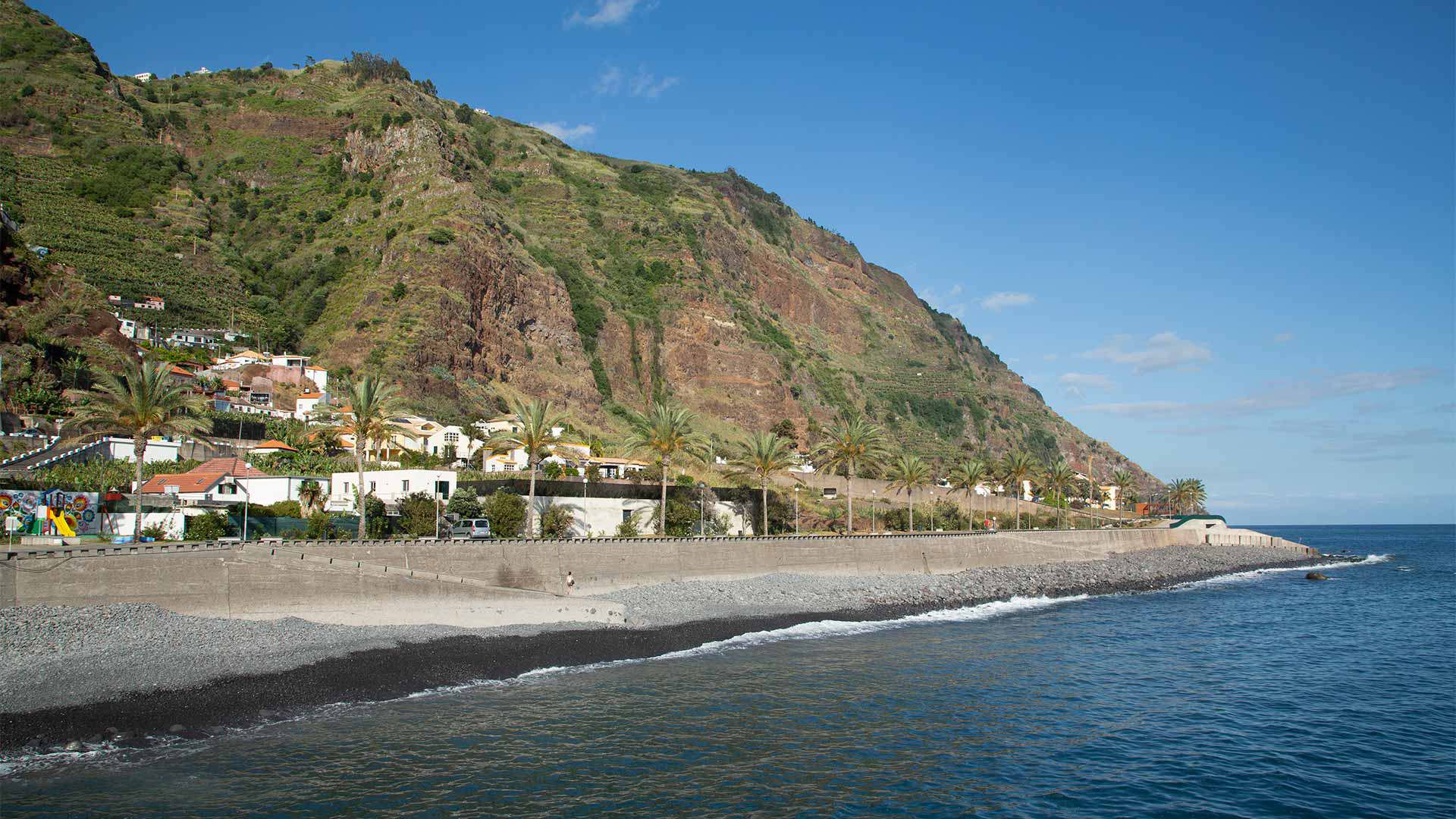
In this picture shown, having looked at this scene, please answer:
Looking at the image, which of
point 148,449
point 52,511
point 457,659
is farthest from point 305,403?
point 457,659

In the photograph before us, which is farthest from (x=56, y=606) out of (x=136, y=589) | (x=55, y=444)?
(x=55, y=444)

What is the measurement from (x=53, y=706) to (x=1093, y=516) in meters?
106

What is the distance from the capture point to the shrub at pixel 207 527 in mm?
39062

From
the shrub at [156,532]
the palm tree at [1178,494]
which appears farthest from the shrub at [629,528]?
the palm tree at [1178,494]

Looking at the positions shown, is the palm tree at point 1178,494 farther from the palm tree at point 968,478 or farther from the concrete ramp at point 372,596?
the concrete ramp at point 372,596

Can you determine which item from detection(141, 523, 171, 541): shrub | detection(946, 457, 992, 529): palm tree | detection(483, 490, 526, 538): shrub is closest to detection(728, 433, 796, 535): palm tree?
detection(483, 490, 526, 538): shrub

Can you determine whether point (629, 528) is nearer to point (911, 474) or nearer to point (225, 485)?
point (225, 485)

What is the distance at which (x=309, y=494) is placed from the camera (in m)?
49.5

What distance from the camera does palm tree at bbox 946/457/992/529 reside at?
86575mm

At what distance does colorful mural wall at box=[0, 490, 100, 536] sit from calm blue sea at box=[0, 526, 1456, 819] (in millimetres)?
19532

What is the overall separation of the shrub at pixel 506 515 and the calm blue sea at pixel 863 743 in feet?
54.6

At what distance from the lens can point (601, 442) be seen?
92.5 m

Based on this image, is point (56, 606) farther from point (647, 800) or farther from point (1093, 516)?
point (1093, 516)

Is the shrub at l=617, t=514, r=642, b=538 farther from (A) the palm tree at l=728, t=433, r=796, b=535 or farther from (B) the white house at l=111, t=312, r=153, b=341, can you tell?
(B) the white house at l=111, t=312, r=153, b=341
